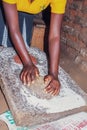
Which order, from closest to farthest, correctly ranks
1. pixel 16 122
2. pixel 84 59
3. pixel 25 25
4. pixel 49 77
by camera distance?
pixel 16 122 → pixel 49 77 → pixel 25 25 → pixel 84 59

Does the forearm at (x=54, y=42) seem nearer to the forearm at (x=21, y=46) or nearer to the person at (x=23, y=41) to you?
the person at (x=23, y=41)

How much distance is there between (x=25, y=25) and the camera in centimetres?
209

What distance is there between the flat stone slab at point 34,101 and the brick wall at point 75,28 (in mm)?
1308

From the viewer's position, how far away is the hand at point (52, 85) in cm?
143

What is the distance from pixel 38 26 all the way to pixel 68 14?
572 mm

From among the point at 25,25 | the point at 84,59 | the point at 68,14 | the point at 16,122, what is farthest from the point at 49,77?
the point at 68,14

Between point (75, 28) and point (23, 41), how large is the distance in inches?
59.3

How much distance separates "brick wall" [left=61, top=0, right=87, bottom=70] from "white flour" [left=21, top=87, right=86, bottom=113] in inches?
58.4

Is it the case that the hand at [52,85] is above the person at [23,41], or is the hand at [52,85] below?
below

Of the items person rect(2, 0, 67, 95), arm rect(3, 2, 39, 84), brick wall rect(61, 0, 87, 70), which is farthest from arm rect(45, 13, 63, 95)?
brick wall rect(61, 0, 87, 70)

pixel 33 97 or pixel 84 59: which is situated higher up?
pixel 33 97

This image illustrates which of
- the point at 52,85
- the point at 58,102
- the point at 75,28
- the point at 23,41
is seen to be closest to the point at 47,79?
the point at 52,85

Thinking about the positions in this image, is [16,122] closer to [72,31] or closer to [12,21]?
[12,21]

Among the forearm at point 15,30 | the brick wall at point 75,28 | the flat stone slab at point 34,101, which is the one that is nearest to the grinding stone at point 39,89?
the flat stone slab at point 34,101
